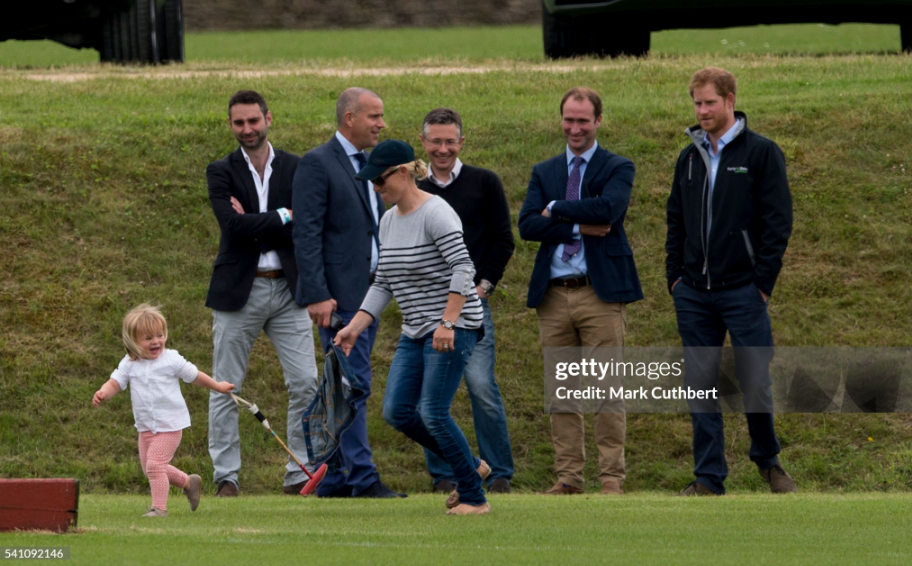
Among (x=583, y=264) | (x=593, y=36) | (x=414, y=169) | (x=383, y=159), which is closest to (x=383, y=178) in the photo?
(x=383, y=159)

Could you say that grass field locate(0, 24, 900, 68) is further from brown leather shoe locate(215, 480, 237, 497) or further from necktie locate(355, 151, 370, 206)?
brown leather shoe locate(215, 480, 237, 497)

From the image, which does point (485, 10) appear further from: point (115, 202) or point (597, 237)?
point (597, 237)

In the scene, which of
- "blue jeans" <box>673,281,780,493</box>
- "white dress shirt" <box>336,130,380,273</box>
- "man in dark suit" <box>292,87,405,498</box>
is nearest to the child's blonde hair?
"man in dark suit" <box>292,87,405,498</box>

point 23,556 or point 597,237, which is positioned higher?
point 597,237

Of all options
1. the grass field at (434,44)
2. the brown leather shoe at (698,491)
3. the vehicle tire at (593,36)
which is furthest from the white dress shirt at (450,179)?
the grass field at (434,44)

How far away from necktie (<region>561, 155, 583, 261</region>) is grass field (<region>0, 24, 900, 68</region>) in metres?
10.1

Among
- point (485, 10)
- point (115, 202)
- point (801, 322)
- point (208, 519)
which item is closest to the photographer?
point (208, 519)

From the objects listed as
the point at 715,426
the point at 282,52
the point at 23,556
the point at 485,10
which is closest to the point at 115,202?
the point at 715,426

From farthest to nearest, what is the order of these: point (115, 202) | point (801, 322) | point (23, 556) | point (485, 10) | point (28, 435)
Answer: point (485, 10) → point (115, 202) → point (801, 322) → point (28, 435) → point (23, 556)

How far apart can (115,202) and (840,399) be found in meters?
6.50

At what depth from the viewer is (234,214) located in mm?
9078

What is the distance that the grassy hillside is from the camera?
10.2 m

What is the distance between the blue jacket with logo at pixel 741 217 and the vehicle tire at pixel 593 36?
28.3 feet

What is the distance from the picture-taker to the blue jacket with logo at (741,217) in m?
8.59
